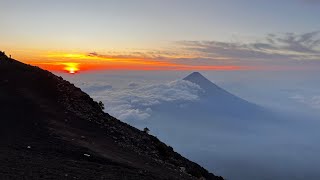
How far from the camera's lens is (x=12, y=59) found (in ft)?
188

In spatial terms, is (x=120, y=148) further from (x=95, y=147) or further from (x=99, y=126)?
(x=99, y=126)

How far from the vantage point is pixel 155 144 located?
4300cm

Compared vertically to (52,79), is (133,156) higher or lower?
lower

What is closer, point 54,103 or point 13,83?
point 54,103

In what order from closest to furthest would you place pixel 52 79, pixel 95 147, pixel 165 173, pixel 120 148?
1. pixel 165 173
2. pixel 95 147
3. pixel 120 148
4. pixel 52 79

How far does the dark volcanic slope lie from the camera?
82.1ft

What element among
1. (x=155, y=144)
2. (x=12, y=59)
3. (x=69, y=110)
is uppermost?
(x=12, y=59)

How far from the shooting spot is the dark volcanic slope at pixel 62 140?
2503 cm

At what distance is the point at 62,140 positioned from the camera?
1241 inches

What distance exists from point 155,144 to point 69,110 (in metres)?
9.60

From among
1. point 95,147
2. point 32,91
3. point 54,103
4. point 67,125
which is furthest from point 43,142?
point 32,91

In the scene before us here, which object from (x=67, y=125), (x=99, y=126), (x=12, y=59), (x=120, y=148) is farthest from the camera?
(x=12, y=59)

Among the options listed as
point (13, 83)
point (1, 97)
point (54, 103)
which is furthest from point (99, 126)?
point (13, 83)

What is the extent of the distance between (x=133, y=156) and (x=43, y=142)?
7049mm
